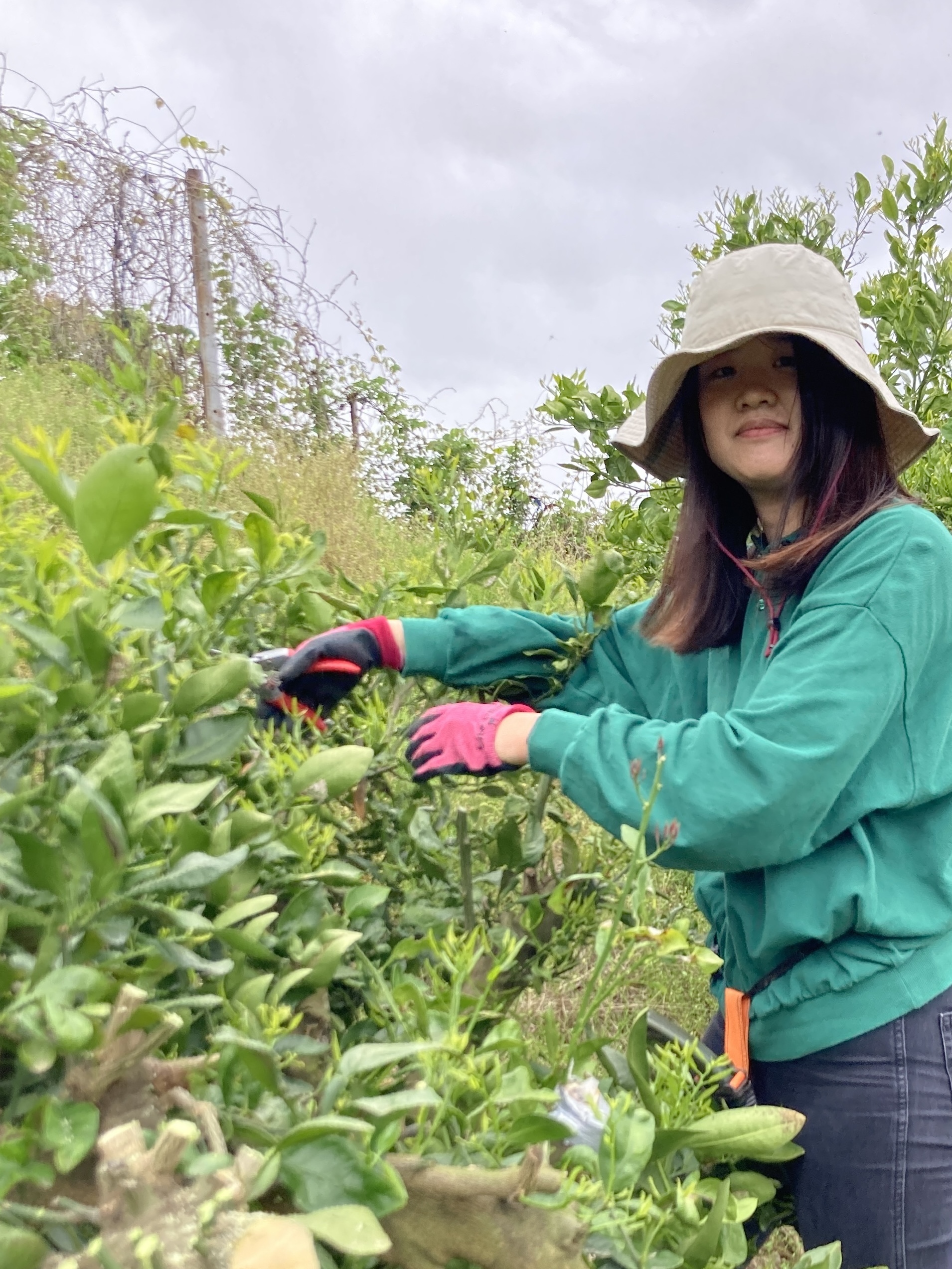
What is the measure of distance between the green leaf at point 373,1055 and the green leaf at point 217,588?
328 millimetres

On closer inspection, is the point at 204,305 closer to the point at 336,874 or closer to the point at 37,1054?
the point at 336,874

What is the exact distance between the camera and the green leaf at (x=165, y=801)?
1.38 feet

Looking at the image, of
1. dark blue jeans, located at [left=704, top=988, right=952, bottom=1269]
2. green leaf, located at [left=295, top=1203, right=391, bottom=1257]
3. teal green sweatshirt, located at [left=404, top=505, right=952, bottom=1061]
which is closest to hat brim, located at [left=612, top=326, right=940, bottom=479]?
teal green sweatshirt, located at [left=404, top=505, right=952, bottom=1061]

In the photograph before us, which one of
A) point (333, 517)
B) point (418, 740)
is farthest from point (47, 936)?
point (333, 517)

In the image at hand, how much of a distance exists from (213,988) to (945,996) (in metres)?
1.02

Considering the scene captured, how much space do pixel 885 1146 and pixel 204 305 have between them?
4246 mm

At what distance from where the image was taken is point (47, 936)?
386 millimetres

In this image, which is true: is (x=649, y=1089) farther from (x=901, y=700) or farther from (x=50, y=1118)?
(x=901, y=700)

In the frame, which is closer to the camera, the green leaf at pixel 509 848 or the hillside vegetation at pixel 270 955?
the hillside vegetation at pixel 270 955

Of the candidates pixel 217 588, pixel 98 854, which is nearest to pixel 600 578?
pixel 217 588

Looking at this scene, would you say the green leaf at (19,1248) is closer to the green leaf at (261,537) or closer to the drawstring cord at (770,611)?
the green leaf at (261,537)

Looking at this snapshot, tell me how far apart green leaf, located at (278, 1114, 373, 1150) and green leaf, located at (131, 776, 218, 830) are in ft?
0.48

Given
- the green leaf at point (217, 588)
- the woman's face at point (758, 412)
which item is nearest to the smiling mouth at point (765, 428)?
the woman's face at point (758, 412)

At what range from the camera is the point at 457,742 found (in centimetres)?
85
